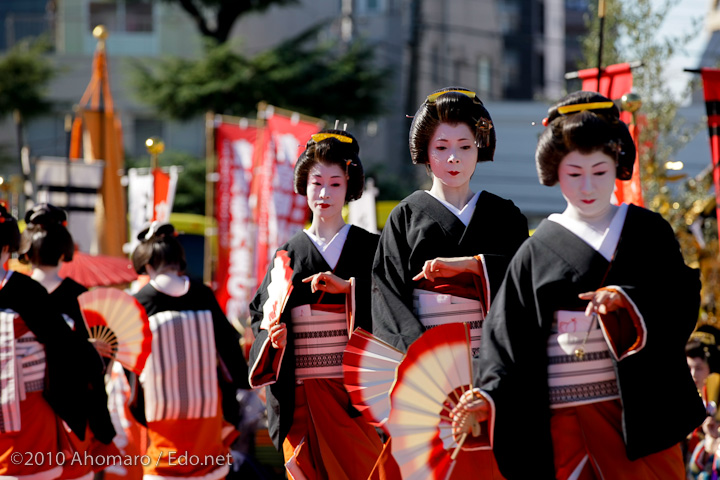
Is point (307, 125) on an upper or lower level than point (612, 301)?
upper

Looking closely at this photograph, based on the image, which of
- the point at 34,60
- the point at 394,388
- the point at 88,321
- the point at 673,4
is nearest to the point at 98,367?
Answer: the point at 88,321

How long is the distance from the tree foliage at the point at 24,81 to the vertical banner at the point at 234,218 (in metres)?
10.1

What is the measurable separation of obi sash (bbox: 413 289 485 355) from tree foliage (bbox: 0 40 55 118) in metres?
17.1

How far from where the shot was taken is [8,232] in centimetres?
519

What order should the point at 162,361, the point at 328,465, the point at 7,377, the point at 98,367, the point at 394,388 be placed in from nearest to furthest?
1. the point at 394,388
2. the point at 328,465
3. the point at 7,377
4. the point at 98,367
5. the point at 162,361

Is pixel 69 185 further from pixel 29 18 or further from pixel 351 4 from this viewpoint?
pixel 29 18

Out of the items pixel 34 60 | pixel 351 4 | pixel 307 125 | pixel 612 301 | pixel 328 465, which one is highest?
pixel 351 4

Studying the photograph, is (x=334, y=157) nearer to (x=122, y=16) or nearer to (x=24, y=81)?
(x=24, y=81)

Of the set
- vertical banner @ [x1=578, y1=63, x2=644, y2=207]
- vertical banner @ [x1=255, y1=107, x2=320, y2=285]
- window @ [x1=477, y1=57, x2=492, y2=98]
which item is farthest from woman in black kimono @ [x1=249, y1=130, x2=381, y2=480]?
window @ [x1=477, y1=57, x2=492, y2=98]

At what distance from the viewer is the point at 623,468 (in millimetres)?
3002

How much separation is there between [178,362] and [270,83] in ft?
40.8

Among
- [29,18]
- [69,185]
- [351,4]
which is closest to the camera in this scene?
[69,185]

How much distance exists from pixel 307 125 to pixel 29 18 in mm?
16874

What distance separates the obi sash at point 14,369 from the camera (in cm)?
500
